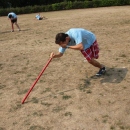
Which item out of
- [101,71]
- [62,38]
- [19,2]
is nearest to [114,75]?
[101,71]

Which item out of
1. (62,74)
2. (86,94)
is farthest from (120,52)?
(86,94)

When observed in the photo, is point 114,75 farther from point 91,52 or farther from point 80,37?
point 80,37

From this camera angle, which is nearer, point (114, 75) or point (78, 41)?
point (78, 41)

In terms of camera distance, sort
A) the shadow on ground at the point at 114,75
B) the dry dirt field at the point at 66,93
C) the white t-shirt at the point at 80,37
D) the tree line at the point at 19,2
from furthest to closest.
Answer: the tree line at the point at 19,2 < the shadow on ground at the point at 114,75 < the white t-shirt at the point at 80,37 < the dry dirt field at the point at 66,93

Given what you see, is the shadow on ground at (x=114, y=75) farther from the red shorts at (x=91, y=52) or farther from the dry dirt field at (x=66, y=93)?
the red shorts at (x=91, y=52)

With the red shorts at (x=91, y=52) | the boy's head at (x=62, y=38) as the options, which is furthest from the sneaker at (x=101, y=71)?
the boy's head at (x=62, y=38)

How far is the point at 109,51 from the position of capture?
8031mm

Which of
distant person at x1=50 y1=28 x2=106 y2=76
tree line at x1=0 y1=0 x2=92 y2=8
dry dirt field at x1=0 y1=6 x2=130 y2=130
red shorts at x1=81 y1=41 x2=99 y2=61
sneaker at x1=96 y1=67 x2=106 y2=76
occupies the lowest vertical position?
dry dirt field at x1=0 y1=6 x2=130 y2=130

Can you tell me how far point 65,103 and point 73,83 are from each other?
97 centimetres

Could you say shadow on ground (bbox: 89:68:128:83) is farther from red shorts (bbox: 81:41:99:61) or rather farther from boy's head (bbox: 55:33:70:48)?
boy's head (bbox: 55:33:70:48)

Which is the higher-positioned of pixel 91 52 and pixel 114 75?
pixel 91 52

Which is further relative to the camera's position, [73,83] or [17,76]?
[17,76]

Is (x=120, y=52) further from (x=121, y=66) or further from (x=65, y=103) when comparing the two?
(x=65, y=103)

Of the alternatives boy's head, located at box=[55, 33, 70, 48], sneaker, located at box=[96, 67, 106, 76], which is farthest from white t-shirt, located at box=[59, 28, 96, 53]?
sneaker, located at box=[96, 67, 106, 76]
